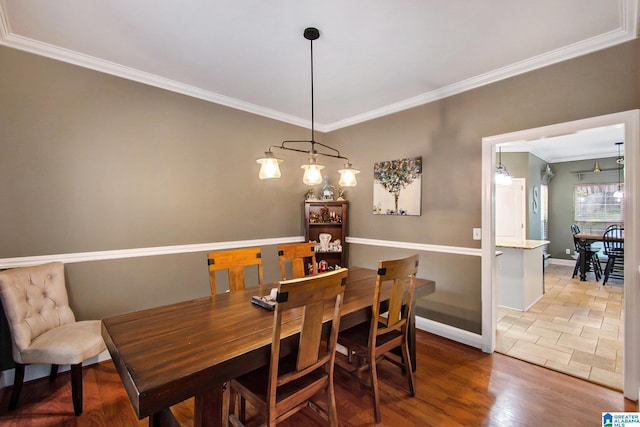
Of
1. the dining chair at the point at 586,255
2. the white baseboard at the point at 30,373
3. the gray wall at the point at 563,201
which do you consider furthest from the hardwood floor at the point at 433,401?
the gray wall at the point at 563,201

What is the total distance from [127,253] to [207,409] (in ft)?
6.51

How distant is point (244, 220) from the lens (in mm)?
3527

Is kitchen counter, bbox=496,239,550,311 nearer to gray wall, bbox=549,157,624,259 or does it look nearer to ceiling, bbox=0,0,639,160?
ceiling, bbox=0,0,639,160

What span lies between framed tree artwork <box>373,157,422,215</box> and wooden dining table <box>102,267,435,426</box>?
5.93 feet

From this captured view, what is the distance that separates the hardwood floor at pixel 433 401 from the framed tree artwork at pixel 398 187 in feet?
5.61

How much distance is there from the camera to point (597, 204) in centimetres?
655

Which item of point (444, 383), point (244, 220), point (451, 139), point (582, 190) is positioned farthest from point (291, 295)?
point (582, 190)

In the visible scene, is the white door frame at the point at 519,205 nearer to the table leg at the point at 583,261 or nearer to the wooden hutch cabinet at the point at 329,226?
the table leg at the point at 583,261

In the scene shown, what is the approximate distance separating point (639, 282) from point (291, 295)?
251cm

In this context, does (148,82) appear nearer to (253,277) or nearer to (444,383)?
(253,277)

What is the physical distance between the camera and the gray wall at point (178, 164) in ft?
7.37

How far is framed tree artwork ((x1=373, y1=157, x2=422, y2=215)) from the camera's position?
333 centimetres

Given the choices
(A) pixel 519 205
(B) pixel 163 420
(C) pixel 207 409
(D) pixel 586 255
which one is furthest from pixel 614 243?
(B) pixel 163 420

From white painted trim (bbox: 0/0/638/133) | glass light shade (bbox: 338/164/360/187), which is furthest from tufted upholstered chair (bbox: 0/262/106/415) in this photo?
glass light shade (bbox: 338/164/360/187)
